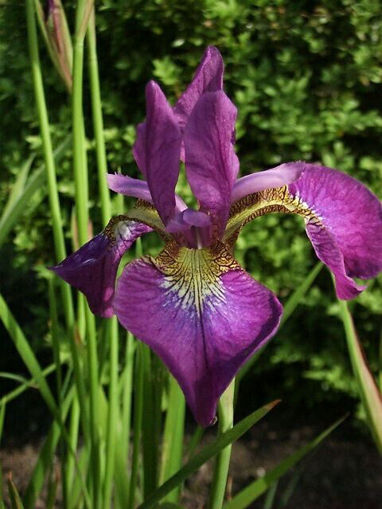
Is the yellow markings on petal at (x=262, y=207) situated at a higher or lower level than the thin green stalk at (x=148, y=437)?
higher

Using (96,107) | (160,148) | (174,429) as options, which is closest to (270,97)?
(96,107)

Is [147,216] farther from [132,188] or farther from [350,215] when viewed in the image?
[350,215]

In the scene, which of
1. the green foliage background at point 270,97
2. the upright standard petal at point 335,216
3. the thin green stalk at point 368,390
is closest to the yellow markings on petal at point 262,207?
the upright standard petal at point 335,216

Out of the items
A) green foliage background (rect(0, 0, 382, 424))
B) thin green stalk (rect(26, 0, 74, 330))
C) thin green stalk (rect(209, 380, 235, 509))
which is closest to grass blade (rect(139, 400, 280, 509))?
thin green stalk (rect(209, 380, 235, 509))

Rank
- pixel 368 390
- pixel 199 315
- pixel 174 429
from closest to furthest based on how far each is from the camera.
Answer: pixel 199 315 → pixel 368 390 → pixel 174 429

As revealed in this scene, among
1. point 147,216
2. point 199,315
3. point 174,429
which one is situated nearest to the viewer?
point 199,315

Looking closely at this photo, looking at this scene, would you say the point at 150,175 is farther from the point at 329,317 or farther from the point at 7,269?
the point at 7,269

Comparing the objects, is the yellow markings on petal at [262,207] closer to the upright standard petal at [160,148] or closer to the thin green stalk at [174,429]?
the upright standard petal at [160,148]

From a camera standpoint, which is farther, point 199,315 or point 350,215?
point 350,215
